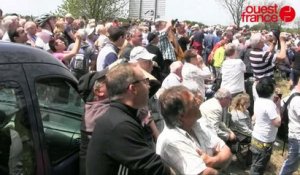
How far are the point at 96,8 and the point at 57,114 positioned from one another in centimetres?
2032

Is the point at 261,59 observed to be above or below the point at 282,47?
below

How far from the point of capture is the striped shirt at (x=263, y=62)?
7731 mm

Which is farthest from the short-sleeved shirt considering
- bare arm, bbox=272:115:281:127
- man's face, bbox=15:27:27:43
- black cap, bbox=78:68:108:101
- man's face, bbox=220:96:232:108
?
man's face, bbox=15:27:27:43

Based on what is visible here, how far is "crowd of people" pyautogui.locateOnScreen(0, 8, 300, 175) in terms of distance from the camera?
2.25m

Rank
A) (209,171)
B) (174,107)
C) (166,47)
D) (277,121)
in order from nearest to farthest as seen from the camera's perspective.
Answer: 1. (209,171)
2. (174,107)
3. (277,121)
4. (166,47)

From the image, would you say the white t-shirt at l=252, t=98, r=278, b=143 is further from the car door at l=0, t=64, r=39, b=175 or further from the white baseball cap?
the car door at l=0, t=64, r=39, b=175

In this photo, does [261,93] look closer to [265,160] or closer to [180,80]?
[265,160]

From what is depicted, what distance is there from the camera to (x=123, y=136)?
2.18 m

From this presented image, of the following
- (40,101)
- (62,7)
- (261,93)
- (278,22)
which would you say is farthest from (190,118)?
(278,22)

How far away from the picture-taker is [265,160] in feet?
17.2

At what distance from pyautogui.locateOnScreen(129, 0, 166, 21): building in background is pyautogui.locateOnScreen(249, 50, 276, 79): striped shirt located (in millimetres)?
5571

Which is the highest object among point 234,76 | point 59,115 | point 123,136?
point 123,136

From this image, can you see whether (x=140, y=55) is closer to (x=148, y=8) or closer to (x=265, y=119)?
(x=265, y=119)

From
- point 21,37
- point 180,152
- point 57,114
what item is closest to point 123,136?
point 180,152
